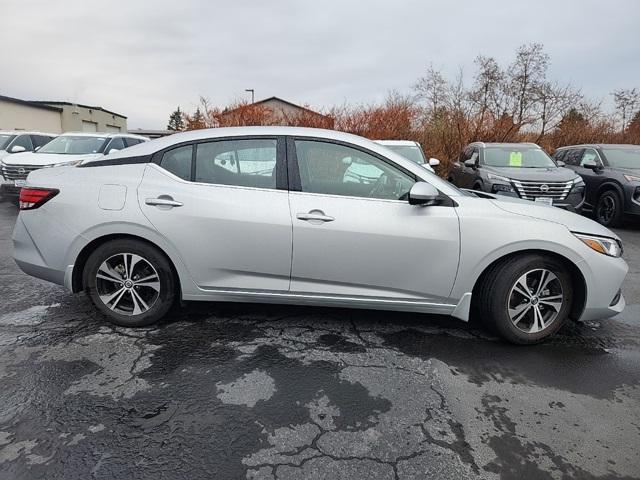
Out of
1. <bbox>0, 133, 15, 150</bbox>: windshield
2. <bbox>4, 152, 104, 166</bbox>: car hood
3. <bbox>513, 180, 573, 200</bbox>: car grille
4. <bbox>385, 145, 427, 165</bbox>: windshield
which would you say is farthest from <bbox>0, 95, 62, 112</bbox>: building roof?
<bbox>513, 180, 573, 200</bbox>: car grille

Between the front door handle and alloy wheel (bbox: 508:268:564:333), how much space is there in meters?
1.51

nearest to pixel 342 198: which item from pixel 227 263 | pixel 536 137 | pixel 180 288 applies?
pixel 227 263

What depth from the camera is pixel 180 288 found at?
3381 mm

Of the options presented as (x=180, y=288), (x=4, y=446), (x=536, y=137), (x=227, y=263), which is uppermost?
(x=536, y=137)

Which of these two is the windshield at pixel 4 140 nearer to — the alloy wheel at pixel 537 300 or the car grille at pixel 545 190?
the car grille at pixel 545 190

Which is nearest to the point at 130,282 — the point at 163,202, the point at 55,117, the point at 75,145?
the point at 163,202

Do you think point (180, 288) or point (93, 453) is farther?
point (180, 288)

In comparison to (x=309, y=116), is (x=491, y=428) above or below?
below

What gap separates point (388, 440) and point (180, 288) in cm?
201

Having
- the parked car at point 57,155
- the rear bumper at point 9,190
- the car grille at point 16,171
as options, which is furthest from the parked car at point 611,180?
the rear bumper at point 9,190

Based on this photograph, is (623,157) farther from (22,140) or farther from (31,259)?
(22,140)

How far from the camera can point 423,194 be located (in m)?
2.99

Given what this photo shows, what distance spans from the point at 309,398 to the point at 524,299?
1845 millimetres

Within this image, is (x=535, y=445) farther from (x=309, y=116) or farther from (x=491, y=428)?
(x=309, y=116)
